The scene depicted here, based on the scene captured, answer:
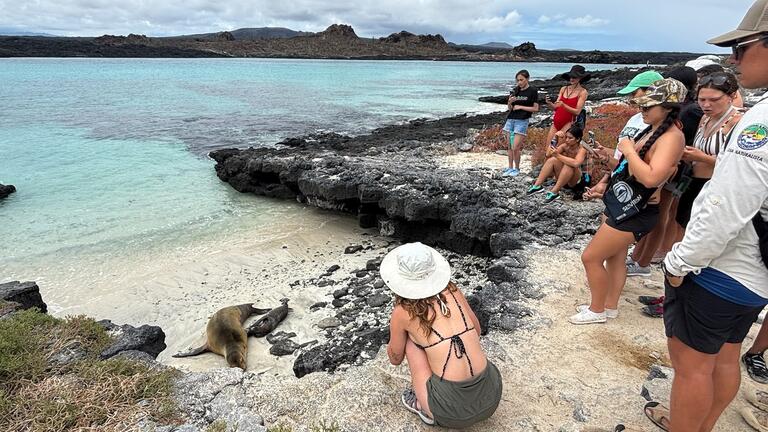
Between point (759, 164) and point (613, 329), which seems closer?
point (759, 164)

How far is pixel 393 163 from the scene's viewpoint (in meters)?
11.9

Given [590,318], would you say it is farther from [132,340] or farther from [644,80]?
[132,340]

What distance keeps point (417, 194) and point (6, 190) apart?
496 inches

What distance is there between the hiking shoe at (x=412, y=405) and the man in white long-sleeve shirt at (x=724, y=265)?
5.40 ft

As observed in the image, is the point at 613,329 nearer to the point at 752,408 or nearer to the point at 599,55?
the point at 752,408

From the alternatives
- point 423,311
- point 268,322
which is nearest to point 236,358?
point 268,322

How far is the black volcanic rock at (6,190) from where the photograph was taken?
1312 centimetres

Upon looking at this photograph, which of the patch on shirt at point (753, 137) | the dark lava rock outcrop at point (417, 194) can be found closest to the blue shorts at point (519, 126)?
the dark lava rock outcrop at point (417, 194)

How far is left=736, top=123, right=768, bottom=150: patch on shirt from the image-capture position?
6.57 ft

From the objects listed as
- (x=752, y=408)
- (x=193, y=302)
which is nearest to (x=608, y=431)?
(x=752, y=408)

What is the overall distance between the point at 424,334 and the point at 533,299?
106 inches

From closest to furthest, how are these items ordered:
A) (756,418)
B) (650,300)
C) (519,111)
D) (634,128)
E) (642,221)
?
(756,418) < (642,221) < (634,128) < (650,300) < (519,111)

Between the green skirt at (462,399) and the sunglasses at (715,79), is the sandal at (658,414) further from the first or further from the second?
the sunglasses at (715,79)

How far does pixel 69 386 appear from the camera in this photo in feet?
12.1
